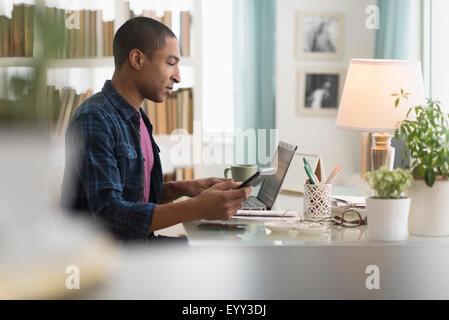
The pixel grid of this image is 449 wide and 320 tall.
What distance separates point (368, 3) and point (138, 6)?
1.64 meters

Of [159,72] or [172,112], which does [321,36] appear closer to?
[172,112]

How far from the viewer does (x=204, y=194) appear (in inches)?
48.9

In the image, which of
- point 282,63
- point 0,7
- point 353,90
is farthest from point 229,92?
point 0,7

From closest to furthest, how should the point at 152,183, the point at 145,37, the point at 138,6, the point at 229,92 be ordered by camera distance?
1. the point at 145,37
2. the point at 152,183
3. the point at 138,6
4. the point at 229,92

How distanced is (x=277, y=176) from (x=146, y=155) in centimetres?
40

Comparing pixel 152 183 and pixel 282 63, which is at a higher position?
pixel 282 63

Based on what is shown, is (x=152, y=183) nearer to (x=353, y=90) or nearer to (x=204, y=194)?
(x=204, y=194)

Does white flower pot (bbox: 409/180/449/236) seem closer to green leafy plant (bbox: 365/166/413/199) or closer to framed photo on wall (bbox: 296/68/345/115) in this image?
green leafy plant (bbox: 365/166/413/199)

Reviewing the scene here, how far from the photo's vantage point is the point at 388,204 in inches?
42.9

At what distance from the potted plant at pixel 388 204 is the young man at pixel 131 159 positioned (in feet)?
0.90

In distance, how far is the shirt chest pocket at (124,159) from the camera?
1.42 meters

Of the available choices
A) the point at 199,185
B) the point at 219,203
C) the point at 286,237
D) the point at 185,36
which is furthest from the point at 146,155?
the point at 185,36

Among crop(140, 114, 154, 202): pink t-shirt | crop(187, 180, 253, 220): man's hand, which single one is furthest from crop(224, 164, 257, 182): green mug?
crop(187, 180, 253, 220): man's hand

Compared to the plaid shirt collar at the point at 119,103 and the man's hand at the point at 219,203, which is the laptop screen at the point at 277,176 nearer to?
the man's hand at the point at 219,203
